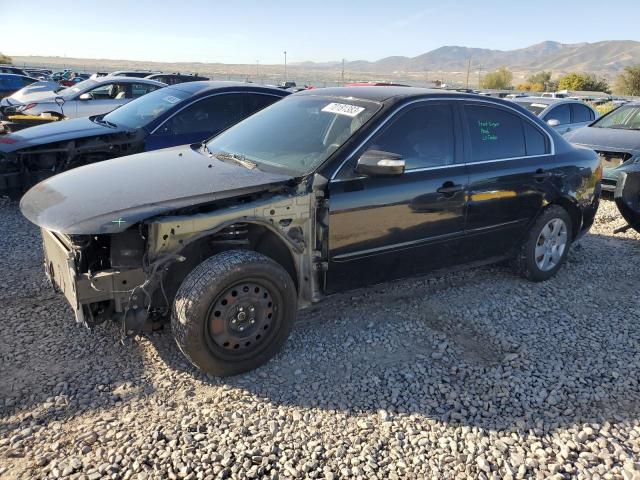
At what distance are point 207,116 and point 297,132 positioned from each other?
3.20 metres

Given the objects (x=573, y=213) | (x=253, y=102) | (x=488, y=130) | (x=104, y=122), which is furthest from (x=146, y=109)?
(x=573, y=213)

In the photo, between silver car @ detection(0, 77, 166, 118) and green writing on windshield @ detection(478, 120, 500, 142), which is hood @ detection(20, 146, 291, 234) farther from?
silver car @ detection(0, 77, 166, 118)

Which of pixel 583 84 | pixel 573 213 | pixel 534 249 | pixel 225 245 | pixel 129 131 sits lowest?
pixel 534 249

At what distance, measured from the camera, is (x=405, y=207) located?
390 centimetres

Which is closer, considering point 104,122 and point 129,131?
point 129,131

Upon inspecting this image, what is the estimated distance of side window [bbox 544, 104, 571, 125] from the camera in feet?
37.2

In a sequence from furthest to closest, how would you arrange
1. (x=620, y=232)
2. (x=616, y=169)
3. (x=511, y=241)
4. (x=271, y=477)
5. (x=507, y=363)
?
(x=616, y=169), (x=620, y=232), (x=511, y=241), (x=507, y=363), (x=271, y=477)

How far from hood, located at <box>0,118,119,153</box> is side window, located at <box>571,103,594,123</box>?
31.6ft

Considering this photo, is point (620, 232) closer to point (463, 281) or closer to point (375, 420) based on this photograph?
point (463, 281)

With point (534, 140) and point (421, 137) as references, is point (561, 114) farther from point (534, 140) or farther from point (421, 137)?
point (421, 137)

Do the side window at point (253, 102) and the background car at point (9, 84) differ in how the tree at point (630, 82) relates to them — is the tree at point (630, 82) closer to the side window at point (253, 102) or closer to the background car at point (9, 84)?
the background car at point (9, 84)

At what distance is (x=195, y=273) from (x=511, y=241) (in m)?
2.94

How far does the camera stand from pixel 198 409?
3.04 metres

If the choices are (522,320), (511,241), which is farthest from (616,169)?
(522,320)
